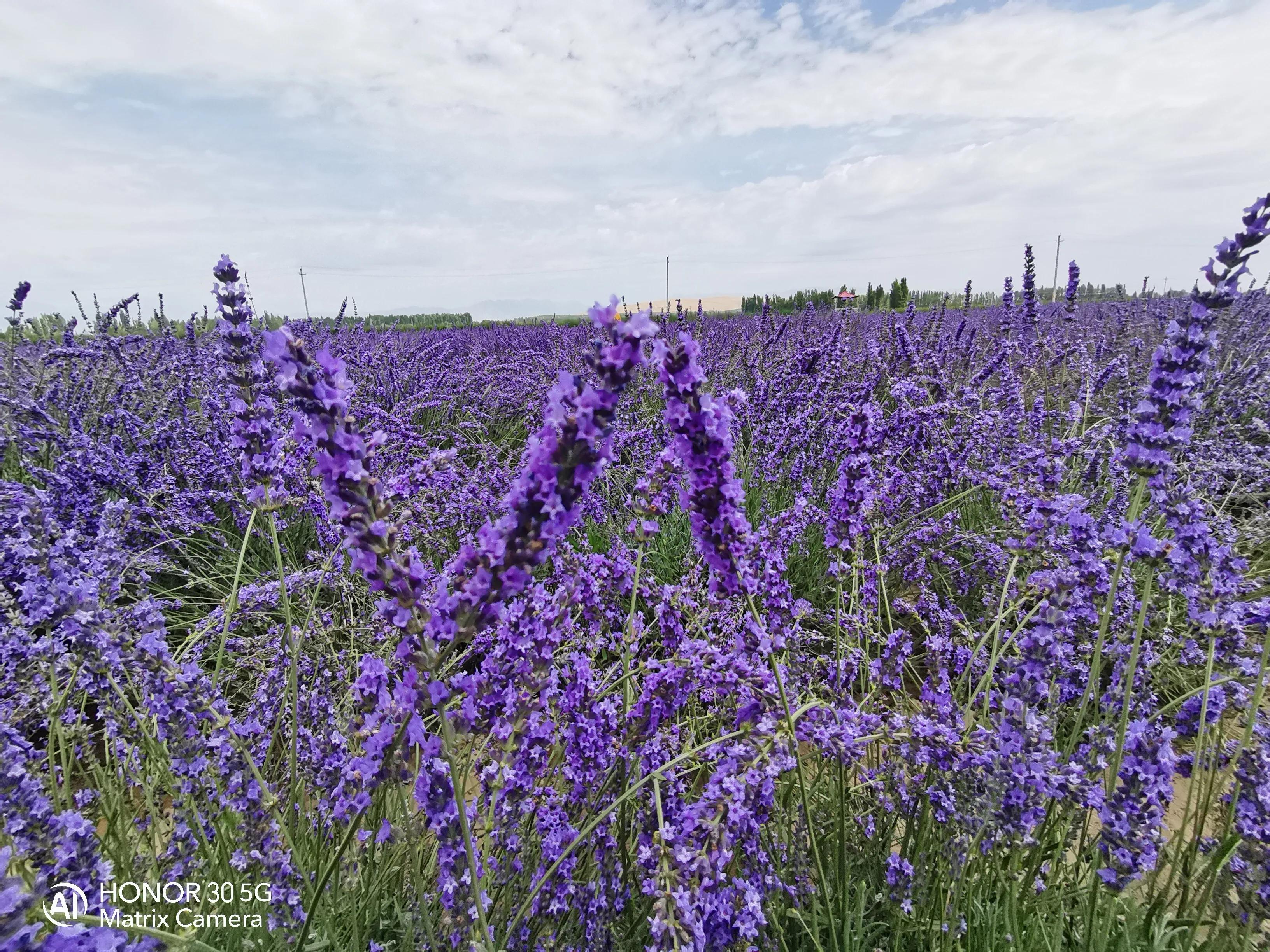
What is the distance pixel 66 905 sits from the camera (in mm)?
989

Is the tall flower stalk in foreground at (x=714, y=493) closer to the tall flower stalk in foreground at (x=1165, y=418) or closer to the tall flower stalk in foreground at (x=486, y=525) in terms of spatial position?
the tall flower stalk in foreground at (x=486, y=525)

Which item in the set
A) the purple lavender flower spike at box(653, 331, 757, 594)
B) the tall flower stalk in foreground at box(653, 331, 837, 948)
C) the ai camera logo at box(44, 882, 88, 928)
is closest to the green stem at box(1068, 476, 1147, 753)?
the tall flower stalk in foreground at box(653, 331, 837, 948)

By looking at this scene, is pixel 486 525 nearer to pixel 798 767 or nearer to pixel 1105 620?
pixel 798 767

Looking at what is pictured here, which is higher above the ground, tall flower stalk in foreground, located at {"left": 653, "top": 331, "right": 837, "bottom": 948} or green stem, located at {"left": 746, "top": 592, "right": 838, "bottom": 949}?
tall flower stalk in foreground, located at {"left": 653, "top": 331, "right": 837, "bottom": 948}

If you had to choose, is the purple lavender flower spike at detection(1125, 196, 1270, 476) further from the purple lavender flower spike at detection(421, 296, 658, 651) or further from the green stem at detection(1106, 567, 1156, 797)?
the purple lavender flower spike at detection(421, 296, 658, 651)

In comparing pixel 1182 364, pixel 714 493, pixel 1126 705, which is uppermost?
pixel 1182 364

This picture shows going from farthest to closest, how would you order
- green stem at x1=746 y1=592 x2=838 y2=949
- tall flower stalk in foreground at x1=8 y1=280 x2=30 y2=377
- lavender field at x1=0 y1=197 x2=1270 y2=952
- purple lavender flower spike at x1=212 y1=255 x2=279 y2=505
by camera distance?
tall flower stalk in foreground at x1=8 y1=280 x2=30 y2=377, purple lavender flower spike at x1=212 y1=255 x2=279 y2=505, green stem at x1=746 y1=592 x2=838 y2=949, lavender field at x1=0 y1=197 x2=1270 y2=952

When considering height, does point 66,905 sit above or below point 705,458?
below

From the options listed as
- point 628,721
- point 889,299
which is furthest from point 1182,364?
point 889,299

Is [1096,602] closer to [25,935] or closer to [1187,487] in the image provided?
[1187,487]

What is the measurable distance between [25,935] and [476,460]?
4.96 m

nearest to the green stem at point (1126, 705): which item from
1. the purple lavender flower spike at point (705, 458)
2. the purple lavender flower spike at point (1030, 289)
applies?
the purple lavender flower spike at point (705, 458)

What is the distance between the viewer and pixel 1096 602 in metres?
2.00

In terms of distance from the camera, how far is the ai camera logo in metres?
0.85
